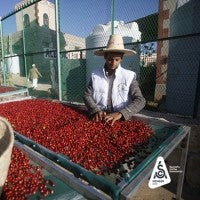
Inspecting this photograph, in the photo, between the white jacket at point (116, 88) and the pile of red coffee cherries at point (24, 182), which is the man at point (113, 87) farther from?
the pile of red coffee cherries at point (24, 182)

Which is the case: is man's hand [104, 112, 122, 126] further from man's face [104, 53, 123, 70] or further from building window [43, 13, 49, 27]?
building window [43, 13, 49, 27]

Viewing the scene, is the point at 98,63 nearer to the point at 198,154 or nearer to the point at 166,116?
the point at 166,116

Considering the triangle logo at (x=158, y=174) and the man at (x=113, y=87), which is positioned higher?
the man at (x=113, y=87)

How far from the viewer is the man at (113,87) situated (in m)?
3.18

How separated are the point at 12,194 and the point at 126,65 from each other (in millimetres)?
5718

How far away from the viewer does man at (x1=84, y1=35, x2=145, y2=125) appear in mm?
3178

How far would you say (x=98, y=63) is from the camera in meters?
7.40

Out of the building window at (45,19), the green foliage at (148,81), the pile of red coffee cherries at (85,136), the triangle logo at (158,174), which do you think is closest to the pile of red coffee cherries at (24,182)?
the pile of red coffee cherries at (85,136)

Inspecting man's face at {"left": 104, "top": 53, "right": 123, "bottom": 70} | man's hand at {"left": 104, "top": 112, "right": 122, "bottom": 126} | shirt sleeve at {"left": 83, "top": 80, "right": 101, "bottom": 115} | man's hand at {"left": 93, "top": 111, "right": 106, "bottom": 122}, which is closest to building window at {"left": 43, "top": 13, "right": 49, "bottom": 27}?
shirt sleeve at {"left": 83, "top": 80, "right": 101, "bottom": 115}

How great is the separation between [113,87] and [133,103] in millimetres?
450

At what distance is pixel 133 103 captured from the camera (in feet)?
10.0

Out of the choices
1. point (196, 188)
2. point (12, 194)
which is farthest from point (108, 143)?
point (196, 188)

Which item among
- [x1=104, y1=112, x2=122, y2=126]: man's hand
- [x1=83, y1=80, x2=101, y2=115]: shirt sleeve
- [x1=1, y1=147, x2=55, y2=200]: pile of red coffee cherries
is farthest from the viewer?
[x1=83, y1=80, x2=101, y2=115]: shirt sleeve

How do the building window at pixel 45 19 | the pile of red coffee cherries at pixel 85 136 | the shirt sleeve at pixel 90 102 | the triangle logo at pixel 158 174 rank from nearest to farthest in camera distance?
1. the triangle logo at pixel 158 174
2. the pile of red coffee cherries at pixel 85 136
3. the shirt sleeve at pixel 90 102
4. the building window at pixel 45 19
